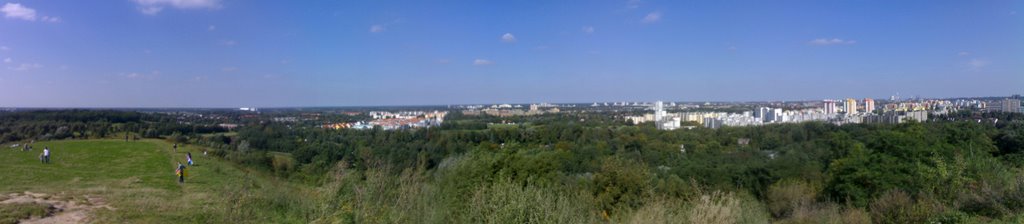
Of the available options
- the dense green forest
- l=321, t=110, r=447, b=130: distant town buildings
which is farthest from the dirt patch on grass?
l=321, t=110, r=447, b=130: distant town buildings

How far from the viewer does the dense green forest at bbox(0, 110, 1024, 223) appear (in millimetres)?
9469

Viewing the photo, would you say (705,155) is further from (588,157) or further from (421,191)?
Result: (421,191)

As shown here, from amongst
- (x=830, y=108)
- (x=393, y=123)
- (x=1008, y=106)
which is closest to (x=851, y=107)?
(x=830, y=108)

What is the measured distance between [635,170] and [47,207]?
13433 millimetres

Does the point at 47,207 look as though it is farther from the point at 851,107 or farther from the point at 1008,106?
the point at 851,107

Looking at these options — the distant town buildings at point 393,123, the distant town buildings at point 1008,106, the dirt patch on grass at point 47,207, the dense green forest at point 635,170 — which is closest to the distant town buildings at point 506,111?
the distant town buildings at point 393,123

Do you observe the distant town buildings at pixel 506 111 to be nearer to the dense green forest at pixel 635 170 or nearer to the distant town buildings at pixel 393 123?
the distant town buildings at pixel 393 123

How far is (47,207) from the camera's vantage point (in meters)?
7.66

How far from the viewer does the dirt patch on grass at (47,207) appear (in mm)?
7122

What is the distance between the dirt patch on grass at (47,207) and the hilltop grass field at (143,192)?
11 millimetres

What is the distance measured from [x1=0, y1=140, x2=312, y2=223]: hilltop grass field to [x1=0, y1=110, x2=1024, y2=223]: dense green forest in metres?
Result: 0.88

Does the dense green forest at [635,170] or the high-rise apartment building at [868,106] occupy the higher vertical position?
the high-rise apartment building at [868,106]

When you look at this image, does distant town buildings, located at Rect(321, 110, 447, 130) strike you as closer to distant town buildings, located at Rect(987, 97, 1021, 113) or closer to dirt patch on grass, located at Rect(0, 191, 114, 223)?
dirt patch on grass, located at Rect(0, 191, 114, 223)

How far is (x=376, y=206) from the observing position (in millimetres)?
8898
